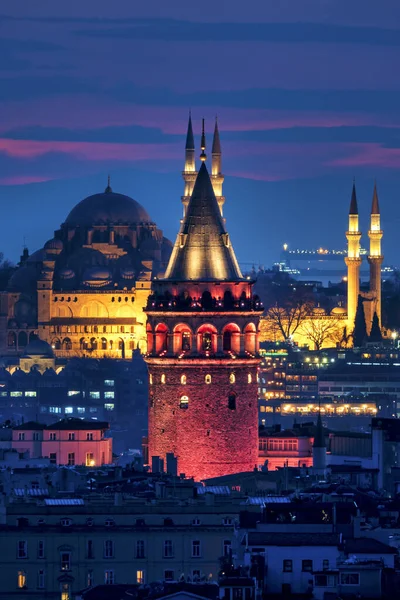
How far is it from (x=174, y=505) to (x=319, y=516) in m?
10.9

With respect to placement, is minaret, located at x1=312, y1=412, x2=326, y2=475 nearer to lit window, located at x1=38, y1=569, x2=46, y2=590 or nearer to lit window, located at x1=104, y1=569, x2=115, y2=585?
lit window, located at x1=104, y1=569, x2=115, y2=585

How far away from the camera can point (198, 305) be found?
345 ft

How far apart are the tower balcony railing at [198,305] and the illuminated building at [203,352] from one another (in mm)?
27

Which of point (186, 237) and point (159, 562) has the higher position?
point (186, 237)

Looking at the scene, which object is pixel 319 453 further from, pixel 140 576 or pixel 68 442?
pixel 140 576

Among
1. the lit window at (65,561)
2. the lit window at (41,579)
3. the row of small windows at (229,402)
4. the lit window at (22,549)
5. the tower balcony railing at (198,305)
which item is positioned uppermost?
the tower balcony railing at (198,305)

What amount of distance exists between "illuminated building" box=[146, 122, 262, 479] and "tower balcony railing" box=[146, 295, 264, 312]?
0.03 metres

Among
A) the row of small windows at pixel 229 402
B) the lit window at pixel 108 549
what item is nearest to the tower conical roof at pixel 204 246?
the row of small windows at pixel 229 402

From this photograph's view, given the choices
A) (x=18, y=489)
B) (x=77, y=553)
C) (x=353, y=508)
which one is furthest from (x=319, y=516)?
(x=18, y=489)

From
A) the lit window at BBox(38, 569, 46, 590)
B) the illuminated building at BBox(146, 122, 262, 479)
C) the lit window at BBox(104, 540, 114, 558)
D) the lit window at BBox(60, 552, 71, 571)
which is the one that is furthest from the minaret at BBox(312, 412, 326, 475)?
the lit window at BBox(38, 569, 46, 590)

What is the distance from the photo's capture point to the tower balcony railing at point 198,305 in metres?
105

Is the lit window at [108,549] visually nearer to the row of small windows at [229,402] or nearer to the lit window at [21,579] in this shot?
the lit window at [21,579]

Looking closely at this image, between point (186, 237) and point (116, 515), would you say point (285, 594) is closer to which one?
point (116, 515)

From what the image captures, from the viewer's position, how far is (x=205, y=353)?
10556 cm
